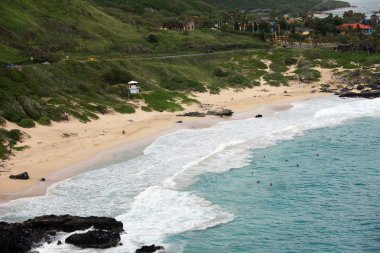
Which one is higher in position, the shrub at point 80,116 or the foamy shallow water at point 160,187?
the shrub at point 80,116

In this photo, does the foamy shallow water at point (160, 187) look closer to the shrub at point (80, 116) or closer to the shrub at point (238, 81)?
the shrub at point (80, 116)

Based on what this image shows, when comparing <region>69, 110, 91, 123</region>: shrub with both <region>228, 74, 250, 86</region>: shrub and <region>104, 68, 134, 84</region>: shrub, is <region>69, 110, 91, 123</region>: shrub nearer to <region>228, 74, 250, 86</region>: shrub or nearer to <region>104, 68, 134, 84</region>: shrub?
<region>104, 68, 134, 84</region>: shrub

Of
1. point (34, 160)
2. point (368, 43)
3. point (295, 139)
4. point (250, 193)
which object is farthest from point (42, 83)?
point (368, 43)

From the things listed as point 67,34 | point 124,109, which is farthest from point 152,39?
point 124,109

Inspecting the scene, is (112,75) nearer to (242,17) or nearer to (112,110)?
(112,110)

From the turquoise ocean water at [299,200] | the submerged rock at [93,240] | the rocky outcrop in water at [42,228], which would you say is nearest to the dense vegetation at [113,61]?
the turquoise ocean water at [299,200]
